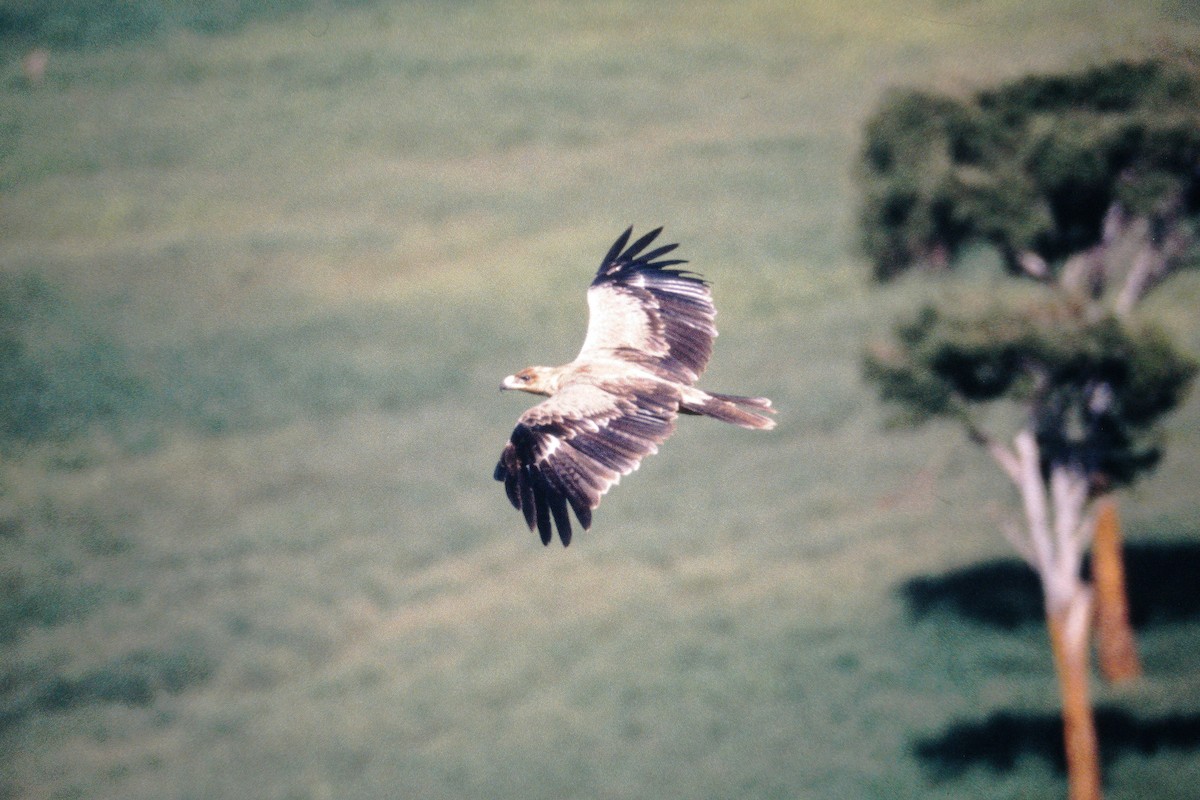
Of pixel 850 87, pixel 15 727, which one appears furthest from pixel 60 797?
pixel 850 87

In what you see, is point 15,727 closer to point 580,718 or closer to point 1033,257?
point 580,718

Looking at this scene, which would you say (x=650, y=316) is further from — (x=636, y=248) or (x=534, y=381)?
(x=534, y=381)

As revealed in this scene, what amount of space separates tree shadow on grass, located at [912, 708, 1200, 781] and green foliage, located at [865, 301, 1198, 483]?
384cm

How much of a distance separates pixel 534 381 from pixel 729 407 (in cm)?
185

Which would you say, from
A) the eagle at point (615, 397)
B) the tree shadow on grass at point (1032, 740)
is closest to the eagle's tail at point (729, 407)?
the eagle at point (615, 397)

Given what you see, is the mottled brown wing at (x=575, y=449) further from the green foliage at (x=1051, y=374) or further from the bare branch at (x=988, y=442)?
the bare branch at (x=988, y=442)

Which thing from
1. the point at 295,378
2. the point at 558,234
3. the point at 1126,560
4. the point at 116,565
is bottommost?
the point at 1126,560

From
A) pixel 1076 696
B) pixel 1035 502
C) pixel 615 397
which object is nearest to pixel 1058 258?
pixel 1035 502

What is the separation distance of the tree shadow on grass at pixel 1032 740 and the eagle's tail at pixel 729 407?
10.5 metres

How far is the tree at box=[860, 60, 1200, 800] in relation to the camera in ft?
65.5

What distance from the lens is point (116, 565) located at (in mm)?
27891

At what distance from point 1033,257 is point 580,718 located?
9.72 m

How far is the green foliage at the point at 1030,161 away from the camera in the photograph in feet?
67.4

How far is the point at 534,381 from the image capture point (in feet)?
43.3
